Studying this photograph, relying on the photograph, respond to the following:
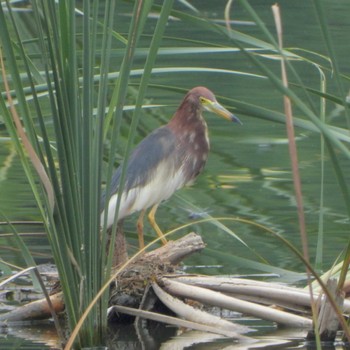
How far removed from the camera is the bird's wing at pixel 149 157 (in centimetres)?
575

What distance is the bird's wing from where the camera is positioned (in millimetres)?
5750

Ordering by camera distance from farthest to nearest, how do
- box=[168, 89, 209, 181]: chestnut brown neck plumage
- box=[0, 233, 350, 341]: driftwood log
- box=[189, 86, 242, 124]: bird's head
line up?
box=[168, 89, 209, 181]: chestnut brown neck plumage, box=[189, 86, 242, 124]: bird's head, box=[0, 233, 350, 341]: driftwood log

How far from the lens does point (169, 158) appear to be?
604 centimetres

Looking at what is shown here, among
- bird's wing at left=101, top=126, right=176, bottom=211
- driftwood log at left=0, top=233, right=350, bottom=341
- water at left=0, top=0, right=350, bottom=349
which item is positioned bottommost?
water at left=0, top=0, right=350, bottom=349

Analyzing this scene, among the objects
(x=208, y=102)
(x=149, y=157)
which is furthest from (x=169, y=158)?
(x=208, y=102)

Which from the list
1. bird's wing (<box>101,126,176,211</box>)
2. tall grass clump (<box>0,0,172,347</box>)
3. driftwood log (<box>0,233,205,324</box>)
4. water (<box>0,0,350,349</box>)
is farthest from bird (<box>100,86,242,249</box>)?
tall grass clump (<box>0,0,172,347</box>)

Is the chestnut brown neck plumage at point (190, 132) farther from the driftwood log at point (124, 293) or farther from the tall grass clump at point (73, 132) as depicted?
the tall grass clump at point (73, 132)

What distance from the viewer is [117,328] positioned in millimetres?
→ 4422

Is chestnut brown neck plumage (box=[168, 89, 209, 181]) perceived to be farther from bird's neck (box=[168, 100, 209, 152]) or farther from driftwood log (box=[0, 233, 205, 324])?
driftwood log (box=[0, 233, 205, 324])

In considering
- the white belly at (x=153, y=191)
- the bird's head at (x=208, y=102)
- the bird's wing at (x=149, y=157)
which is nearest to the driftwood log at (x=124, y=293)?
the white belly at (x=153, y=191)

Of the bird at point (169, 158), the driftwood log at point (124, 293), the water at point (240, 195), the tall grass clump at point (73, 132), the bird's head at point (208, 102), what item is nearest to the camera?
the tall grass clump at point (73, 132)

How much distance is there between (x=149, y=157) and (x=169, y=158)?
20 centimetres

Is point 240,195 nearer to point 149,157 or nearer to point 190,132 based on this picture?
point 190,132

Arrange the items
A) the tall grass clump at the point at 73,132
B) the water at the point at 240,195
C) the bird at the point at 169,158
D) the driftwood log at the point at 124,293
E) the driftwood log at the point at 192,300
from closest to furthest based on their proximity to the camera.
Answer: the tall grass clump at the point at 73,132 → the driftwood log at the point at 192,300 → the driftwood log at the point at 124,293 → the water at the point at 240,195 → the bird at the point at 169,158
